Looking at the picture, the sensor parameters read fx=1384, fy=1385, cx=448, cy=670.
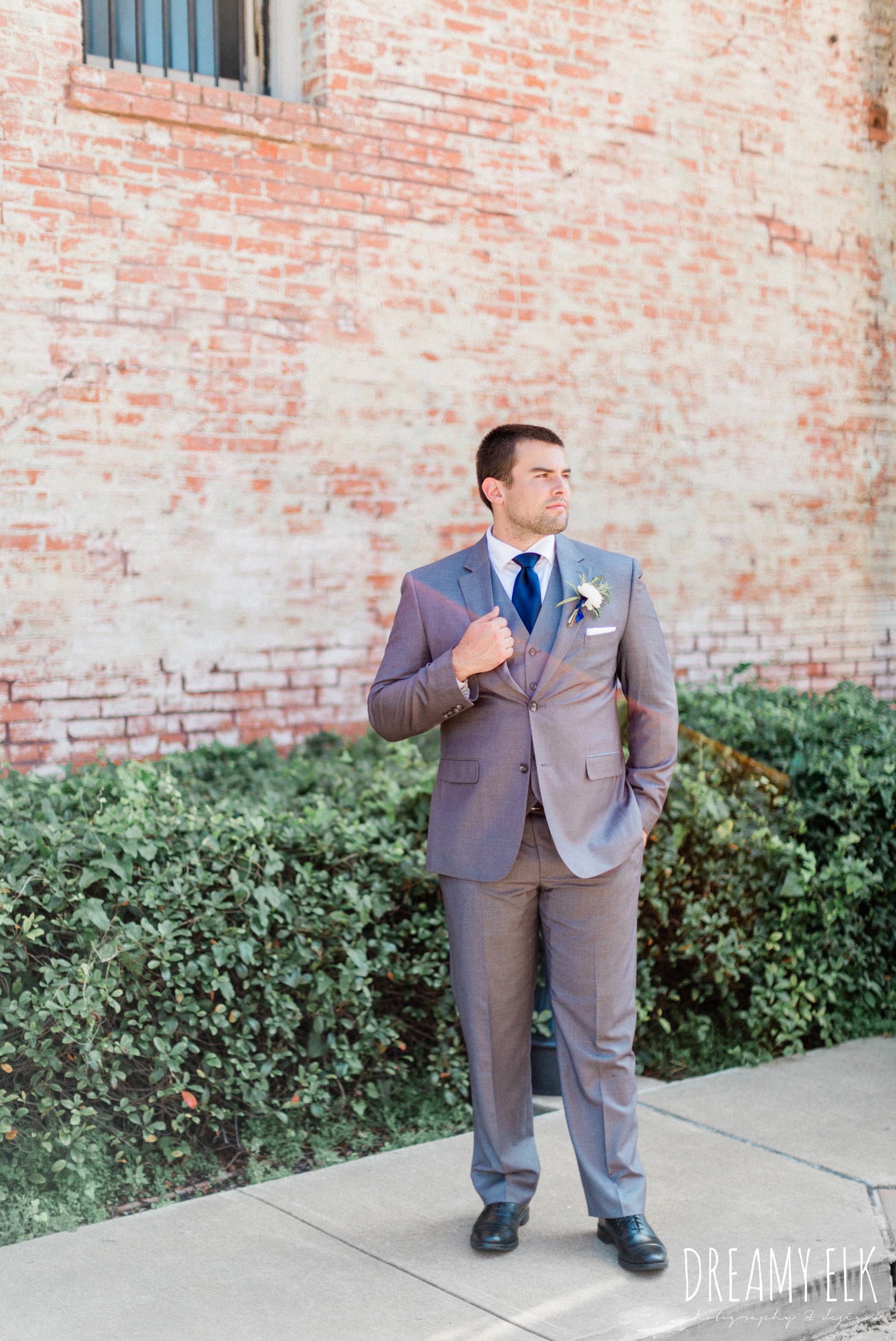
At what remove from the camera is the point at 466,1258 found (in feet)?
12.3

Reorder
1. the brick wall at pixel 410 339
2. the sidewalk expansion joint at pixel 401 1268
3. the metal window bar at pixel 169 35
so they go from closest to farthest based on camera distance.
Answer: the sidewalk expansion joint at pixel 401 1268 → the brick wall at pixel 410 339 → the metal window bar at pixel 169 35

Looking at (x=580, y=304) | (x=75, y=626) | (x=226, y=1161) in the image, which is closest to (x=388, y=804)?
(x=226, y=1161)

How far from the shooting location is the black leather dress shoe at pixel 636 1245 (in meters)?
3.61

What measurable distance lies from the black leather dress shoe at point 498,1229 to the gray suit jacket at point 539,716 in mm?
921

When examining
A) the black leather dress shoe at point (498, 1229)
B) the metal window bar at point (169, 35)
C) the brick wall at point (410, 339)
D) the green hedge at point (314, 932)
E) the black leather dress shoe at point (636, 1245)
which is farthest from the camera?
the metal window bar at point (169, 35)

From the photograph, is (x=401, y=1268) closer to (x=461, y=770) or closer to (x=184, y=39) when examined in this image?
(x=461, y=770)

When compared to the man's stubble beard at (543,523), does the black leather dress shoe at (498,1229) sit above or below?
below

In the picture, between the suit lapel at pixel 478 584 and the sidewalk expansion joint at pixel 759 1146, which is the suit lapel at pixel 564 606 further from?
the sidewalk expansion joint at pixel 759 1146

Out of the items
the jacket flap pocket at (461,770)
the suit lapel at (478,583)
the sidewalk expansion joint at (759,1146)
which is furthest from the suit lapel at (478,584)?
the sidewalk expansion joint at (759,1146)

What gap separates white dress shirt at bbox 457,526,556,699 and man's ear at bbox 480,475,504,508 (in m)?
0.09

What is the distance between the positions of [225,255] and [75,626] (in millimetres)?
1856

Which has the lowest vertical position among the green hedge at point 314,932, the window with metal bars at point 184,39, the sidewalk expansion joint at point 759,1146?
the sidewalk expansion joint at point 759,1146

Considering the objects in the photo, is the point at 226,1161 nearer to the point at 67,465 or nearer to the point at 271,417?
the point at 67,465

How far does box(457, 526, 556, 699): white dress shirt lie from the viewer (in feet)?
12.8
